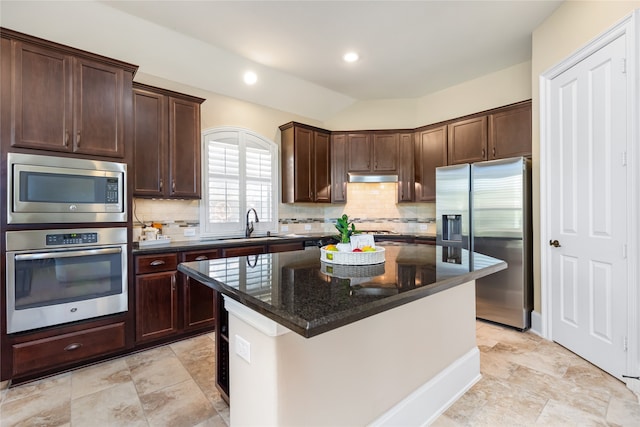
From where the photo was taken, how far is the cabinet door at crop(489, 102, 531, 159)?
346 cm

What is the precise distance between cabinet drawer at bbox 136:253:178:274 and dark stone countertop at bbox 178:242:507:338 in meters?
1.25

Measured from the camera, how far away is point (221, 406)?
1923 mm

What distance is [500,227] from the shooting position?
3.23m

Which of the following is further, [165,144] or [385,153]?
[385,153]

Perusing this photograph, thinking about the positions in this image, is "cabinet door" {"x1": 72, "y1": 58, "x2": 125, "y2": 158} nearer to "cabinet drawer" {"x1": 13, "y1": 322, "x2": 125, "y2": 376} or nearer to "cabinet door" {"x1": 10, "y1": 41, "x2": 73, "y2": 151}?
"cabinet door" {"x1": 10, "y1": 41, "x2": 73, "y2": 151}

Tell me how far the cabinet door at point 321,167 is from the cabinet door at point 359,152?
0.33 metres

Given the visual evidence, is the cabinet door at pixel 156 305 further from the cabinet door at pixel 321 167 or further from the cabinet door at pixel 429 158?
the cabinet door at pixel 429 158

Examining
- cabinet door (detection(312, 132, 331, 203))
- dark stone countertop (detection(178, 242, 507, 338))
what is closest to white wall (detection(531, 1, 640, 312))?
dark stone countertop (detection(178, 242, 507, 338))

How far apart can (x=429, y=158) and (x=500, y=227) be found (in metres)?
1.57

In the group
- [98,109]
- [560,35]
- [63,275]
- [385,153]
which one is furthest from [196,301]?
[560,35]

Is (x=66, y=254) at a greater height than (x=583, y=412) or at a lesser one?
greater

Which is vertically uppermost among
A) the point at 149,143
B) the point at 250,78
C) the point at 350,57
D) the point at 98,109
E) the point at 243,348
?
the point at 350,57

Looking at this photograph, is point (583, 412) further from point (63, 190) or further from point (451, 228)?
point (63, 190)

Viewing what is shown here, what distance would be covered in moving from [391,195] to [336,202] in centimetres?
93
